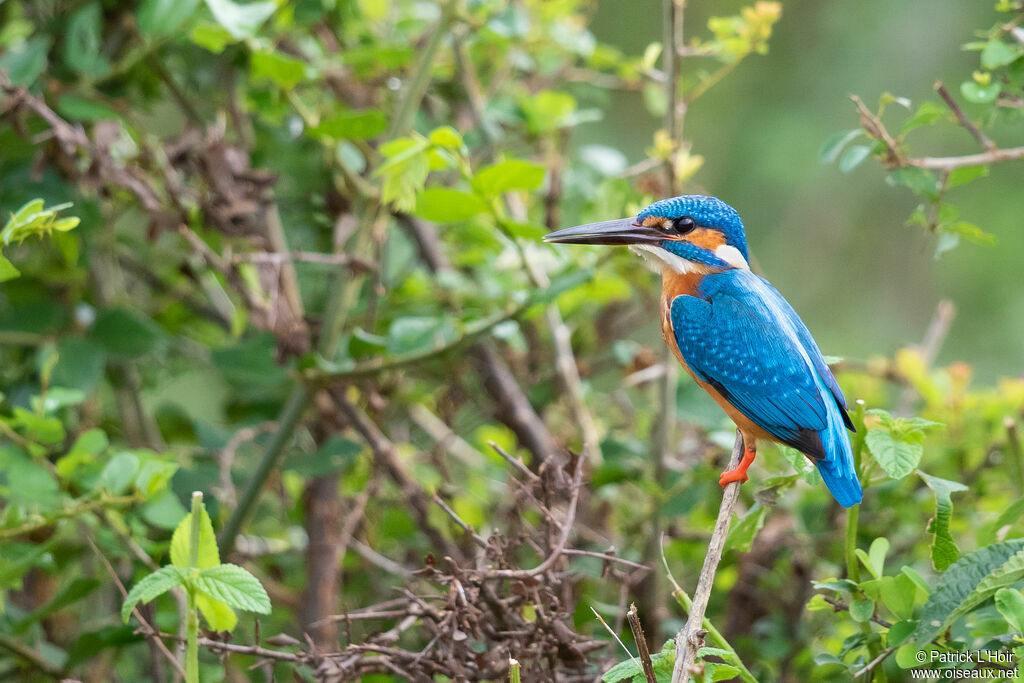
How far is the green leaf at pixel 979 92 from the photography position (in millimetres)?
1222

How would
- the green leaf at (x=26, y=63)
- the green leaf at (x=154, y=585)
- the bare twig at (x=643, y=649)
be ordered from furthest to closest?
the green leaf at (x=26, y=63), the green leaf at (x=154, y=585), the bare twig at (x=643, y=649)

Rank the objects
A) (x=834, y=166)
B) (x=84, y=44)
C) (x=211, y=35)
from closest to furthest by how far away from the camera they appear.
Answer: (x=211, y=35) → (x=84, y=44) → (x=834, y=166)

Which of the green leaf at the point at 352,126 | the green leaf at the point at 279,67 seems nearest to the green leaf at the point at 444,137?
the green leaf at the point at 352,126

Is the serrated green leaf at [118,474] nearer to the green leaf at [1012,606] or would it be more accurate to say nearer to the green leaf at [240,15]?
the green leaf at [240,15]

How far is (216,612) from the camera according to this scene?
1.08 m

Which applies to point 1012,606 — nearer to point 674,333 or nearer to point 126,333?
point 674,333

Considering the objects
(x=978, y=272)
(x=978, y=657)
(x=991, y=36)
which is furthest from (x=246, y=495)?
(x=978, y=272)

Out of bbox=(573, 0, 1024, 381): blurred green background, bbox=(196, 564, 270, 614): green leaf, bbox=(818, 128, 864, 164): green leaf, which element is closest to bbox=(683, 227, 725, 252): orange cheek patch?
bbox=(818, 128, 864, 164): green leaf

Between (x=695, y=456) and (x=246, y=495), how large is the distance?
835mm

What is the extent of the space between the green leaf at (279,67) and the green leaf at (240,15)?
0.04 meters

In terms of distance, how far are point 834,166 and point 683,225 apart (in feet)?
11.4

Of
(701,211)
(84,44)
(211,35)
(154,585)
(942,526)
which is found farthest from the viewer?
(84,44)

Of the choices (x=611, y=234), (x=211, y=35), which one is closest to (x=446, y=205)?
(x=611, y=234)

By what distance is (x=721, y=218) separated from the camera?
1.33 meters
